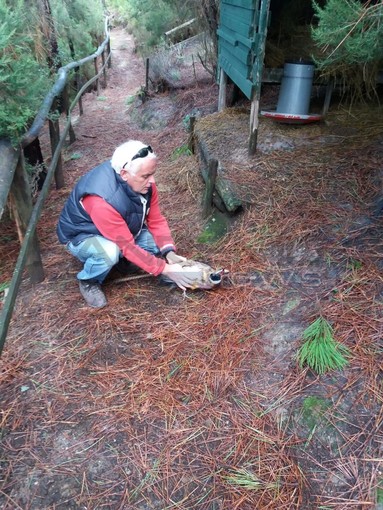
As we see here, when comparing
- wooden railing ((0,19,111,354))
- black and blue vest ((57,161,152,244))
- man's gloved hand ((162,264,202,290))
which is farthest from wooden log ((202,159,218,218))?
wooden railing ((0,19,111,354))

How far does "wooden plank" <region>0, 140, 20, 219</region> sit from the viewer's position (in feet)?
7.15

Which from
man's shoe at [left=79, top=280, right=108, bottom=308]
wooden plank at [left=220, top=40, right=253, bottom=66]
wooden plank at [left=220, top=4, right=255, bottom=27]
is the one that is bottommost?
man's shoe at [left=79, top=280, right=108, bottom=308]

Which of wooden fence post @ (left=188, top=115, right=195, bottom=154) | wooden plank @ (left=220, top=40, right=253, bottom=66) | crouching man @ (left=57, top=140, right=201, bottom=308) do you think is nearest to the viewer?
crouching man @ (left=57, top=140, right=201, bottom=308)

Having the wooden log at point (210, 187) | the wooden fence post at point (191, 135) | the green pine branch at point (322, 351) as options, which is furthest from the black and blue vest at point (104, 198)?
the wooden fence post at point (191, 135)

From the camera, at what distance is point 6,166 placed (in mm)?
2469

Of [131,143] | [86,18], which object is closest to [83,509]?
[131,143]

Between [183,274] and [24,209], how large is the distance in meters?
1.38

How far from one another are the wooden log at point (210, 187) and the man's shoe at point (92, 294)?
146cm

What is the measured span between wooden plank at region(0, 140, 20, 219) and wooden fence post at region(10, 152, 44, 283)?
226mm

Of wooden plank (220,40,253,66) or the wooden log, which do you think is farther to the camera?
wooden plank (220,40,253,66)

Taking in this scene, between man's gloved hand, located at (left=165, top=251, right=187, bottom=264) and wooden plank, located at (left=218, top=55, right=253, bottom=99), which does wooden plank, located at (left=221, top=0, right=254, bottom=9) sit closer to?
Result: wooden plank, located at (left=218, top=55, right=253, bottom=99)

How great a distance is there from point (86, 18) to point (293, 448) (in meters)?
15.3

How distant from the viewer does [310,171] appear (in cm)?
369

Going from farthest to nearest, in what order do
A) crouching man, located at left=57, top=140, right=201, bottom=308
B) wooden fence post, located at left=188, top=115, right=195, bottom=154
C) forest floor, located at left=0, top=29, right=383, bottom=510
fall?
wooden fence post, located at left=188, top=115, right=195, bottom=154 → crouching man, located at left=57, top=140, right=201, bottom=308 → forest floor, located at left=0, top=29, right=383, bottom=510
